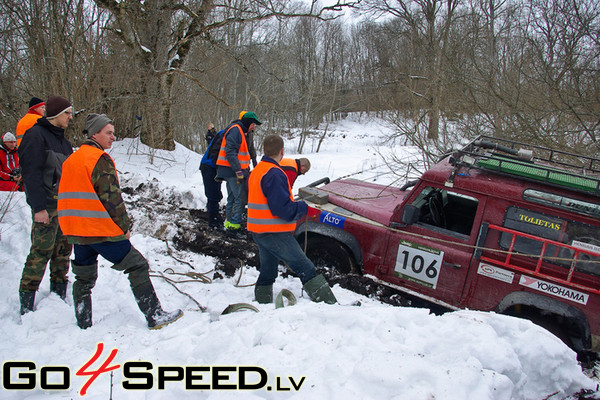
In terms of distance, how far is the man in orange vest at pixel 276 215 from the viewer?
3.28 m

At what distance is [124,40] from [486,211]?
9.47 metres

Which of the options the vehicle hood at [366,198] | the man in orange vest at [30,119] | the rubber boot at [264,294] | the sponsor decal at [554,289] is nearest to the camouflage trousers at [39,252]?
the man in orange vest at [30,119]

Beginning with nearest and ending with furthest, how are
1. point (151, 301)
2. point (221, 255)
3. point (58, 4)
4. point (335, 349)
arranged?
point (335, 349), point (151, 301), point (221, 255), point (58, 4)

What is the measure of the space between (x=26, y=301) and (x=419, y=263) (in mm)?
3684

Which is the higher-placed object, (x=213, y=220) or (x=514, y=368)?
(x=514, y=368)

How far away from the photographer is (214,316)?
3.43 m

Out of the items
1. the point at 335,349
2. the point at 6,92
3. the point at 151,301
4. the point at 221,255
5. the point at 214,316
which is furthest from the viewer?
the point at 6,92

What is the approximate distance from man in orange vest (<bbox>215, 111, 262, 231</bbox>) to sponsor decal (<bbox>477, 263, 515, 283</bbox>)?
344 cm

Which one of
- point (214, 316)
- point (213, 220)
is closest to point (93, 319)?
point (214, 316)

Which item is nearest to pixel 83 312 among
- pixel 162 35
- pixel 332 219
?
pixel 332 219

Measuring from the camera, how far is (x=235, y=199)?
589 cm

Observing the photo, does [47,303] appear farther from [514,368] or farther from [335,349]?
[514,368]

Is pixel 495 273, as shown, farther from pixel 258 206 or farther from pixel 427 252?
pixel 258 206

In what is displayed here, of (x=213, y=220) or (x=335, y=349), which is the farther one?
(x=213, y=220)
